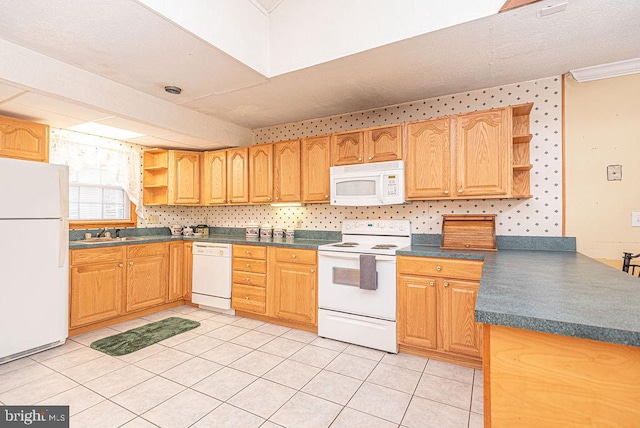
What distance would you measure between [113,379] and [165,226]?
2591mm

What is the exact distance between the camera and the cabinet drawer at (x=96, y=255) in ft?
10.1

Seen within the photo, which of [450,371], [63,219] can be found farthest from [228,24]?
[450,371]

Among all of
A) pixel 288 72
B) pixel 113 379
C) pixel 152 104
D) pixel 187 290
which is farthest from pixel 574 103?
pixel 187 290

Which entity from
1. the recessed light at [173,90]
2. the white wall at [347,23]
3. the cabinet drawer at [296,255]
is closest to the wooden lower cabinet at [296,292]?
the cabinet drawer at [296,255]

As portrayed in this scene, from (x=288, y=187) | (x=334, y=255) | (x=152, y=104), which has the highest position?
(x=152, y=104)

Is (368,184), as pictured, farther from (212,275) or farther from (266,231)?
(212,275)

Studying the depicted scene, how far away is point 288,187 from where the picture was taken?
3730mm

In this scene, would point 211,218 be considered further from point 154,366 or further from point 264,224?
point 154,366

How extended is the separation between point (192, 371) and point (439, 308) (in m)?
2.02

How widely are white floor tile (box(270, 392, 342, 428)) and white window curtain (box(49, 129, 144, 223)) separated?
3404 millimetres

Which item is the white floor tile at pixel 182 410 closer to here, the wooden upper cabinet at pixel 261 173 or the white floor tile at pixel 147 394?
the white floor tile at pixel 147 394

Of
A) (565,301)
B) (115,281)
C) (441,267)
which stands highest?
(565,301)

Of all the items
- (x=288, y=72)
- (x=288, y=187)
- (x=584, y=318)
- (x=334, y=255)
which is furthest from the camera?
(x=288, y=187)

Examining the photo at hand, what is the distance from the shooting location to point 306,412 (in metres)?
1.92
